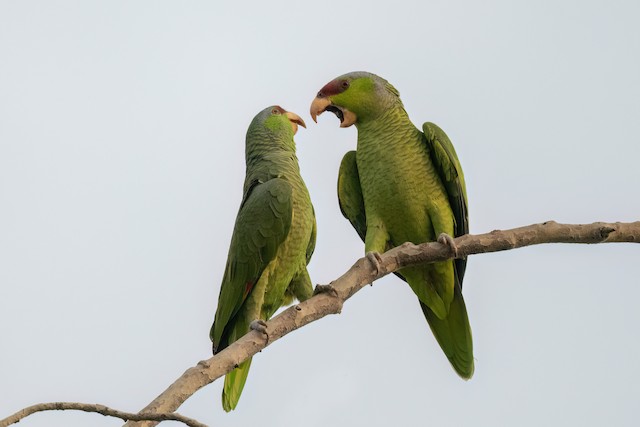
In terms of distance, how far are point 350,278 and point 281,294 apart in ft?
3.44

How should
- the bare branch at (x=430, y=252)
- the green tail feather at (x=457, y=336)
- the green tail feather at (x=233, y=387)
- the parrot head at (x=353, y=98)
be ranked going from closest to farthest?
the bare branch at (x=430, y=252) → the green tail feather at (x=233, y=387) → the green tail feather at (x=457, y=336) → the parrot head at (x=353, y=98)

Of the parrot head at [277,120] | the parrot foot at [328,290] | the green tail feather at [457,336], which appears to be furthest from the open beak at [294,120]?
the parrot foot at [328,290]

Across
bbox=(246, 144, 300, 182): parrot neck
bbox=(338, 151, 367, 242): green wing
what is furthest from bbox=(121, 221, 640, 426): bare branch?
bbox=(338, 151, 367, 242): green wing

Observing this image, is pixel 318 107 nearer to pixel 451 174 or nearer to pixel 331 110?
pixel 331 110

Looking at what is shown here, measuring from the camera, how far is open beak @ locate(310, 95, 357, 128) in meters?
5.40

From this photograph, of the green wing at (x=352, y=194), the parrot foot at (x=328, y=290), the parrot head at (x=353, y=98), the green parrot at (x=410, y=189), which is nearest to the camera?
the parrot foot at (x=328, y=290)

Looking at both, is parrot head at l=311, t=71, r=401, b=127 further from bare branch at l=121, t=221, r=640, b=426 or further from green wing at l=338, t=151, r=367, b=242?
bare branch at l=121, t=221, r=640, b=426

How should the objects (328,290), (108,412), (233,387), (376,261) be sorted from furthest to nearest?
(233,387) → (376,261) → (328,290) → (108,412)

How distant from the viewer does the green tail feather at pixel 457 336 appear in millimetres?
5312

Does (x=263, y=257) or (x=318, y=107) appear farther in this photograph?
(x=318, y=107)

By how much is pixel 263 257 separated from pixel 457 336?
5.24 ft

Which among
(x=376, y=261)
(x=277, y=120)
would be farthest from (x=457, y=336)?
(x=277, y=120)

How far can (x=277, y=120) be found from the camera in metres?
5.68

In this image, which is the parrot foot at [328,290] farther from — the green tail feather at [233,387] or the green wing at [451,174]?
the green wing at [451,174]
